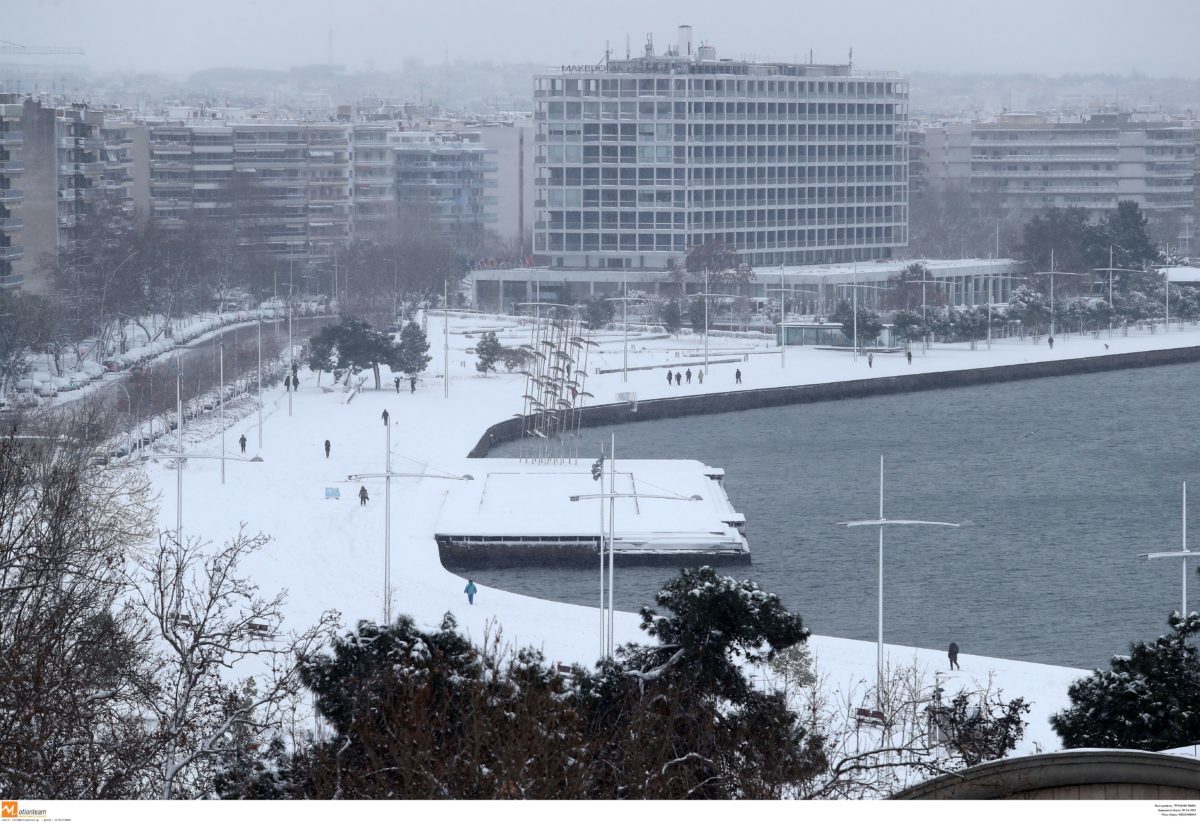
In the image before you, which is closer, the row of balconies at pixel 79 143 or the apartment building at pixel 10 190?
the apartment building at pixel 10 190

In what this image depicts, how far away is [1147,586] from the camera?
29.9 feet

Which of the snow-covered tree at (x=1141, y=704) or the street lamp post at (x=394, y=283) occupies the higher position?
the street lamp post at (x=394, y=283)

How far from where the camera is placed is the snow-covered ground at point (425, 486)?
7492 mm

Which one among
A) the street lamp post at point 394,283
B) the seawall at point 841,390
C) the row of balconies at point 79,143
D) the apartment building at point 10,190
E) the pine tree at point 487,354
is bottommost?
the seawall at point 841,390

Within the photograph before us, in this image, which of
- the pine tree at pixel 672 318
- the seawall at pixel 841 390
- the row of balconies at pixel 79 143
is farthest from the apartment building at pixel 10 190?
the pine tree at pixel 672 318

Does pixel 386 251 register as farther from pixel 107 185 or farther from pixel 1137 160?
pixel 1137 160

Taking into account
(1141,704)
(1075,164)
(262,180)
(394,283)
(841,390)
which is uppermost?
(1075,164)

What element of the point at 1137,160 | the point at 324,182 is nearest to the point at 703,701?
the point at 324,182

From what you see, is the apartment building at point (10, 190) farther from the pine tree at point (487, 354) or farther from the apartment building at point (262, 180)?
the apartment building at point (262, 180)

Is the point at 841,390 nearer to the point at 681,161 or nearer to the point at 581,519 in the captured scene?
the point at 581,519

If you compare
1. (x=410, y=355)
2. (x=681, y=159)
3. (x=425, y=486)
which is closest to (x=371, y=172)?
(x=681, y=159)

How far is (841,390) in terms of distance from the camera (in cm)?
1700

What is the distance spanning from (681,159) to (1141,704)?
20.9m

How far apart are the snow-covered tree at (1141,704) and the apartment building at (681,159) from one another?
19.7 meters
